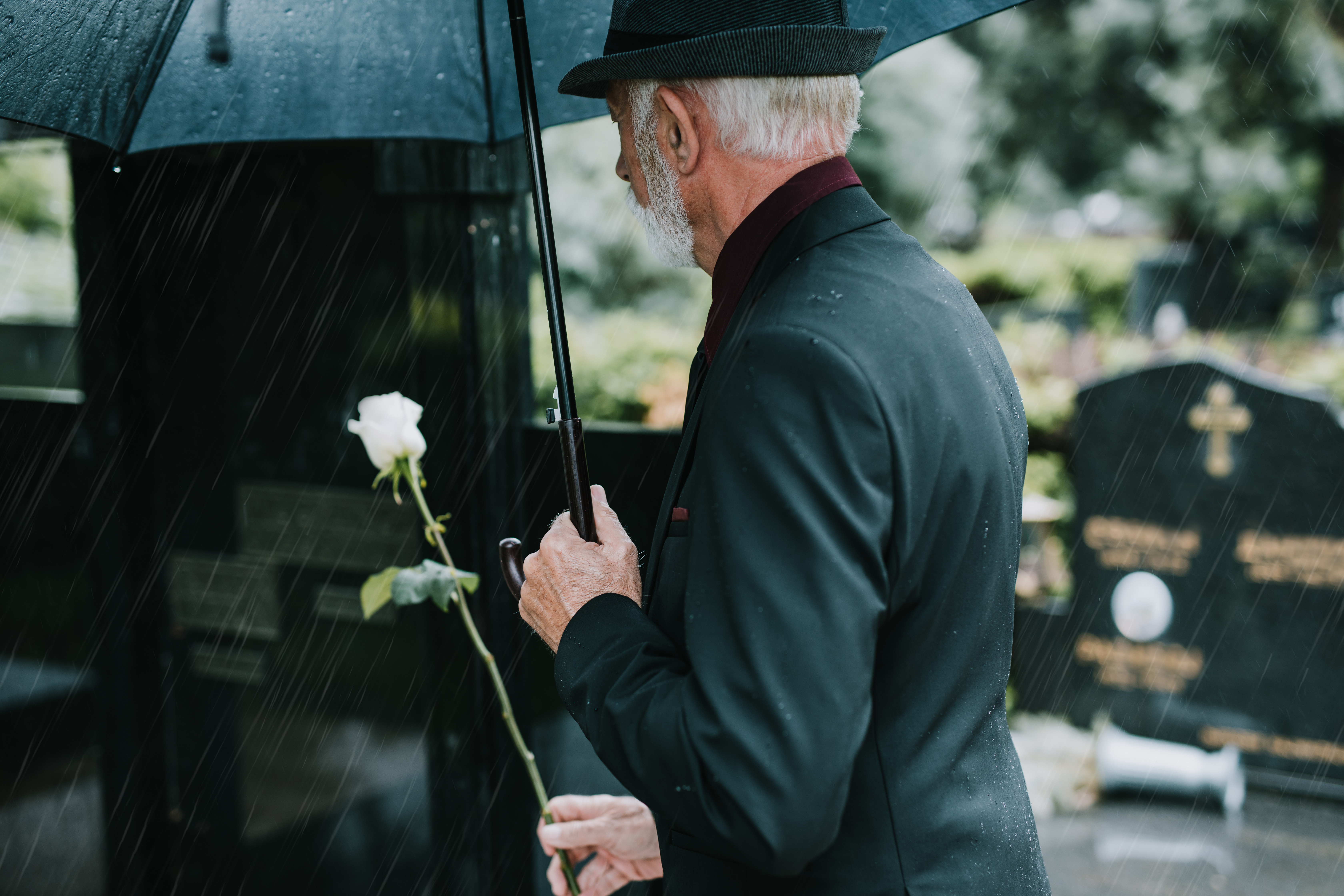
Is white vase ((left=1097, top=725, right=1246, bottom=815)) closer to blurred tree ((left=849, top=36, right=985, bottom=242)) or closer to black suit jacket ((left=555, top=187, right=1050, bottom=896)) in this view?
black suit jacket ((left=555, top=187, right=1050, bottom=896))

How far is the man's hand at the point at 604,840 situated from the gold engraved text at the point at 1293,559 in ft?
14.9

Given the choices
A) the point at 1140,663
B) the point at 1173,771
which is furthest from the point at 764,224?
the point at 1140,663

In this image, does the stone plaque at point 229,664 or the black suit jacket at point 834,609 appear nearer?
the black suit jacket at point 834,609

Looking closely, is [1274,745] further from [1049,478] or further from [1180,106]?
[1180,106]

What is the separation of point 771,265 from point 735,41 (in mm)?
291

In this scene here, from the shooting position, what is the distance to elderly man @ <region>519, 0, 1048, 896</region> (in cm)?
111

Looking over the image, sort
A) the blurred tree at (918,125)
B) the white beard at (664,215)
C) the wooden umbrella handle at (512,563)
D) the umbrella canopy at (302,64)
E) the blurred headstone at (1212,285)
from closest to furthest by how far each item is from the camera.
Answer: the white beard at (664,215)
the wooden umbrella handle at (512,563)
the umbrella canopy at (302,64)
the blurred headstone at (1212,285)
the blurred tree at (918,125)

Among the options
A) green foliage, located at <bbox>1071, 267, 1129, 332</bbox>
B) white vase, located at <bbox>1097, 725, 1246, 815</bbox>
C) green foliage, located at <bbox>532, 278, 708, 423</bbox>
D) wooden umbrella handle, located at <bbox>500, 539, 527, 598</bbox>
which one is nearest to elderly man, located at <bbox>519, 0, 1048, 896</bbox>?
wooden umbrella handle, located at <bbox>500, 539, 527, 598</bbox>

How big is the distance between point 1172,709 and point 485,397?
4.12m

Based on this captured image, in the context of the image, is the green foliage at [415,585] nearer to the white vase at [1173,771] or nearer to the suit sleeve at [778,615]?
the suit sleeve at [778,615]

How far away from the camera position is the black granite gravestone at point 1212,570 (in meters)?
5.18

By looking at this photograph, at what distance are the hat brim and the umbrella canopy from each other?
0.62m

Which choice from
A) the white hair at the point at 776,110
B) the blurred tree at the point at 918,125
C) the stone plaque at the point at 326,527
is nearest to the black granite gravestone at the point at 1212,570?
the stone plaque at the point at 326,527

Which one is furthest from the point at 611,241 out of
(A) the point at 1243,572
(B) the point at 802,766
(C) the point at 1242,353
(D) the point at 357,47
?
(B) the point at 802,766
